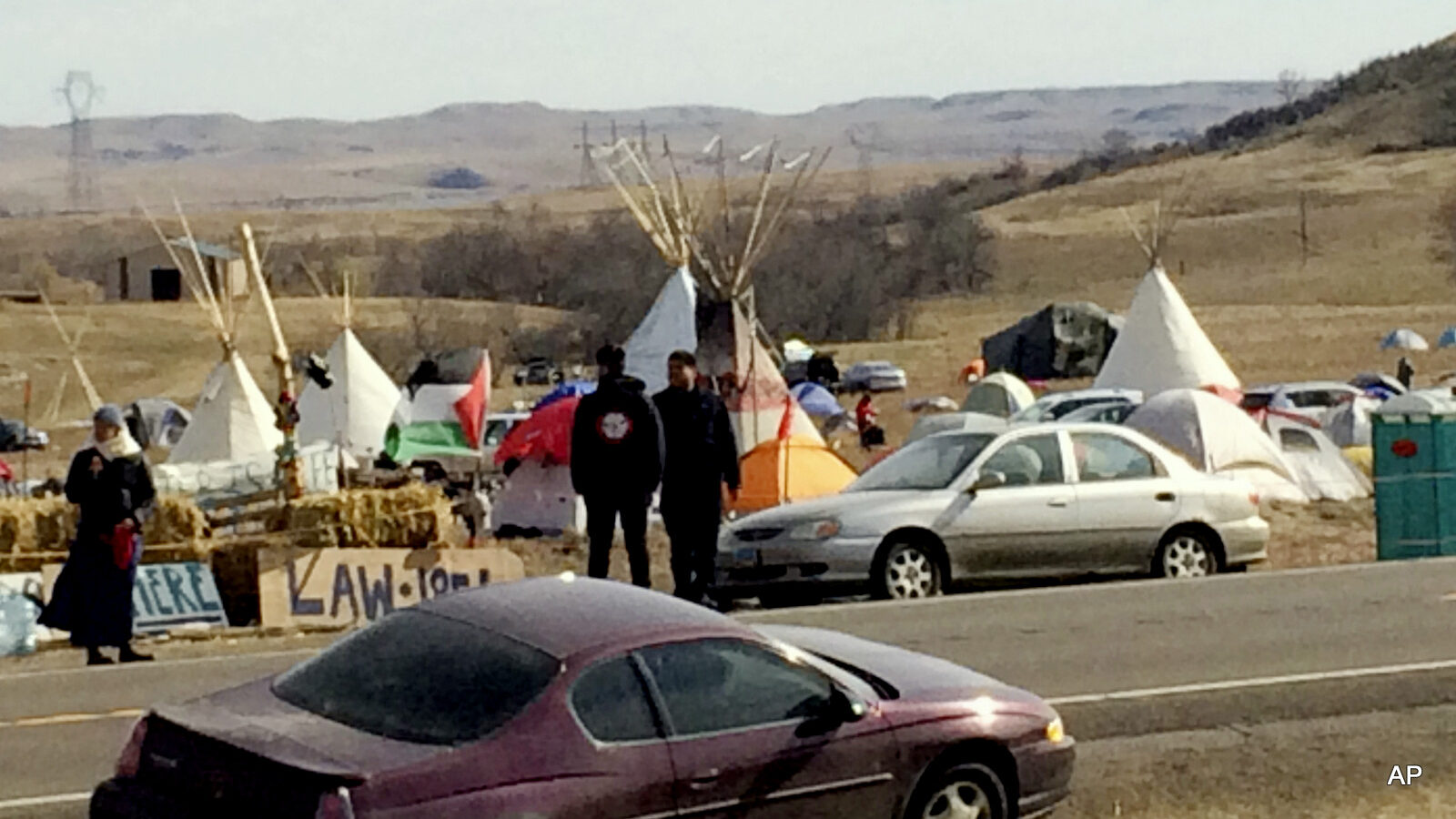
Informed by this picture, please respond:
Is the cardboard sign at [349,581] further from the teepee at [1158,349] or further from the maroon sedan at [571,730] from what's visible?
the teepee at [1158,349]

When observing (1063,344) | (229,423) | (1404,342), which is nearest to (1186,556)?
(229,423)

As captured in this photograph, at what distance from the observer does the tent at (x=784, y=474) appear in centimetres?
2380

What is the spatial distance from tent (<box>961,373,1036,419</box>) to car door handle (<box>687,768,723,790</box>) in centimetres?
3178

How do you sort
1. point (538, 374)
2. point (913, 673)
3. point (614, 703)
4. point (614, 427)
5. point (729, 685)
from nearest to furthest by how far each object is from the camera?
point (614, 703) → point (729, 685) → point (913, 673) → point (614, 427) → point (538, 374)

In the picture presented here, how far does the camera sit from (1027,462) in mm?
17562

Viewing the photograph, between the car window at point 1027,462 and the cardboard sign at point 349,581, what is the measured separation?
3.76 meters

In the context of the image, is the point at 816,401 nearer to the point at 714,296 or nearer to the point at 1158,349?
the point at 1158,349

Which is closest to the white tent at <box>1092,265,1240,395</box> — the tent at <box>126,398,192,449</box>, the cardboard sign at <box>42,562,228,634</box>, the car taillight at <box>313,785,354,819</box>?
the cardboard sign at <box>42,562,228,634</box>

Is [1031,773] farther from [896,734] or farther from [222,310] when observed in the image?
[222,310]

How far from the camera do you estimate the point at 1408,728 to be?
11484 millimetres

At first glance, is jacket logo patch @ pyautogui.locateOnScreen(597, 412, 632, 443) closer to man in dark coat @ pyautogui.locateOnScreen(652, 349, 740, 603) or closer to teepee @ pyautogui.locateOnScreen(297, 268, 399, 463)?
man in dark coat @ pyautogui.locateOnScreen(652, 349, 740, 603)

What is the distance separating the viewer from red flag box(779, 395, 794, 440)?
2447cm

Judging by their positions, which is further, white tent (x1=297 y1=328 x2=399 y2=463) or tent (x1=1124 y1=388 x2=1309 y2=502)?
white tent (x1=297 y1=328 x2=399 y2=463)

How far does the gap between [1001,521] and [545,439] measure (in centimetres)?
921
